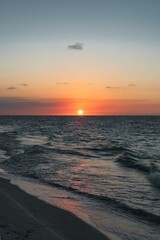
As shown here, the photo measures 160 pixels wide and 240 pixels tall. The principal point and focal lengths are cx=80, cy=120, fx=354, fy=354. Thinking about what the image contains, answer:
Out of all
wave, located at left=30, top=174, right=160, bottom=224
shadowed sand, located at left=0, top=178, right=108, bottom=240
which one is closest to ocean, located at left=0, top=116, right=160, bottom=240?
wave, located at left=30, top=174, right=160, bottom=224

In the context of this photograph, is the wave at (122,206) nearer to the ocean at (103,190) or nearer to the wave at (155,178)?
the ocean at (103,190)

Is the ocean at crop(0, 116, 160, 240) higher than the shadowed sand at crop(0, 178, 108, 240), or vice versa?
the shadowed sand at crop(0, 178, 108, 240)

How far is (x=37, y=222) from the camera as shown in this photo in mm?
8422

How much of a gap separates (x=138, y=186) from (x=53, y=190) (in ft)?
11.7

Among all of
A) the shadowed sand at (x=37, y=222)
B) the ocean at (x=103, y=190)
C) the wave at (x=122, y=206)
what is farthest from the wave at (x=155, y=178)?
the shadowed sand at (x=37, y=222)

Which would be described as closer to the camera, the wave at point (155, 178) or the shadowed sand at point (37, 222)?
the shadowed sand at point (37, 222)

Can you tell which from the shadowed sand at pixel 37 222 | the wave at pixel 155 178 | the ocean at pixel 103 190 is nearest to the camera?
the shadowed sand at pixel 37 222

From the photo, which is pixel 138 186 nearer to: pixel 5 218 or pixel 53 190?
pixel 53 190

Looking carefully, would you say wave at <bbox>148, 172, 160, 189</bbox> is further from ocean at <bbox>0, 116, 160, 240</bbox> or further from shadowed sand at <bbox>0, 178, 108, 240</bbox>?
shadowed sand at <bbox>0, 178, 108, 240</bbox>

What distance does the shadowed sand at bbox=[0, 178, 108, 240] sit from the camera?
728 centimetres

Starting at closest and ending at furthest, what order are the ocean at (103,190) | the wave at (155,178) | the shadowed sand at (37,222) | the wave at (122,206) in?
the shadowed sand at (37,222), the ocean at (103,190), the wave at (122,206), the wave at (155,178)

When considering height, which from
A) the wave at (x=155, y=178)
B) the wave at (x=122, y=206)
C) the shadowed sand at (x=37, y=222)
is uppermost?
the shadowed sand at (x=37, y=222)

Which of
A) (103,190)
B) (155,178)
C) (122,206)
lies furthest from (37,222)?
(155,178)

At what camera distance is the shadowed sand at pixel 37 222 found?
7281mm
